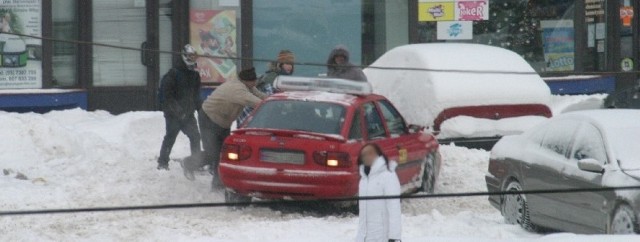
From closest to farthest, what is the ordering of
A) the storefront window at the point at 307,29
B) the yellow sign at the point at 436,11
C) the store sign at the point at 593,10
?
the storefront window at the point at 307,29
the yellow sign at the point at 436,11
the store sign at the point at 593,10

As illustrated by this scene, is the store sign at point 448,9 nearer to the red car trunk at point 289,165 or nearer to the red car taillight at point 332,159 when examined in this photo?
the red car trunk at point 289,165

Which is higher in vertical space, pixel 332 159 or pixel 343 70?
pixel 343 70

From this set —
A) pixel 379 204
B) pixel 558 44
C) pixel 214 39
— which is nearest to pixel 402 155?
pixel 379 204

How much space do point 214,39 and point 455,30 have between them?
13.6 feet

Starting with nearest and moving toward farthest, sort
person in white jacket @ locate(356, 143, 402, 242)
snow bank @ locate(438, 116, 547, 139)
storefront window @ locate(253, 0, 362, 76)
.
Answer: person in white jacket @ locate(356, 143, 402, 242) < snow bank @ locate(438, 116, 547, 139) < storefront window @ locate(253, 0, 362, 76)

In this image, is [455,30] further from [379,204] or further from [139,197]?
[379,204]

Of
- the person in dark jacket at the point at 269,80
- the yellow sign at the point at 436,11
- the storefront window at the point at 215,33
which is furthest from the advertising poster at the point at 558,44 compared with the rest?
the person in dark jacket at the point at 269,80

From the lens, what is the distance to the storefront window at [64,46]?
71.1 ft

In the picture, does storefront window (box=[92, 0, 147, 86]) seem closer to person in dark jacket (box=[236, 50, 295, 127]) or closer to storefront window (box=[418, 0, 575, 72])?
storefront window (box=[418, 0, 575, 72])

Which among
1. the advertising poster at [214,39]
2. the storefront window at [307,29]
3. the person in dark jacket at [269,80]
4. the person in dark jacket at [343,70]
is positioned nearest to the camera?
the person in dark jacket at [269,80]

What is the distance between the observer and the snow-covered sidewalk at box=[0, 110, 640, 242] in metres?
12.1

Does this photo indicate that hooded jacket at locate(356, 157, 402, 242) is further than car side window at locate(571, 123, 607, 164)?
No

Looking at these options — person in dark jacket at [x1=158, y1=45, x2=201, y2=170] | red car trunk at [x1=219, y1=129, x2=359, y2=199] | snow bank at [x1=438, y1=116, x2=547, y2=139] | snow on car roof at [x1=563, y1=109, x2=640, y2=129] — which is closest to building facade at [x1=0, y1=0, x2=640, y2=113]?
person in dark jacket at [x1=158, y1=45, x2=201, y2=170]

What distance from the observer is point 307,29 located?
23.0 m
